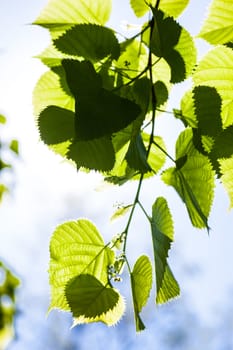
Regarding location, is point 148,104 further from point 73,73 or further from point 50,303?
point 50,303

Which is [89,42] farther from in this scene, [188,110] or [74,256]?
[74,256]

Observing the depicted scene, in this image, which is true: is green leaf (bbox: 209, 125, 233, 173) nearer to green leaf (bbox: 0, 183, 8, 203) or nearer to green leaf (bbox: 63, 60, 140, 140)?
green leaf (bbox: 63, 60, 140, 140)

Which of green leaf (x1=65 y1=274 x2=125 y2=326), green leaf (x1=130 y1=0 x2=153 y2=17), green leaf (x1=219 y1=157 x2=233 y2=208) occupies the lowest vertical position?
green leaf (x1=65 y1=274 x2=125 y2=326)

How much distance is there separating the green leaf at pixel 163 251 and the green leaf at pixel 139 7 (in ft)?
0.84

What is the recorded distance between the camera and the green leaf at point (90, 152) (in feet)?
1.49

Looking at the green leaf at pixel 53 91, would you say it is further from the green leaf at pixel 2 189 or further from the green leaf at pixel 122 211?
the green leaf at pixel 2 189

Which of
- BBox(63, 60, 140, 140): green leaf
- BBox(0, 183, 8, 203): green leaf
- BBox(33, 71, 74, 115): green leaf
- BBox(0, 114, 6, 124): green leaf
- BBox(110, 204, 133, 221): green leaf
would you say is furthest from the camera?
BBox(0, 114, 6, 124): green leaf

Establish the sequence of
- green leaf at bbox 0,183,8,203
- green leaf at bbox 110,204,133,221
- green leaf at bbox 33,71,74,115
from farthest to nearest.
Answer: green leaf at bbox 0,183,8,203
green leaf at bbox 110,204,133,221
green leaf at bbox 33,71,74,115

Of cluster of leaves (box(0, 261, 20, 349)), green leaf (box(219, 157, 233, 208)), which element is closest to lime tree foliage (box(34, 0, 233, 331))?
green leaf (box(219, 157, 233, 208))

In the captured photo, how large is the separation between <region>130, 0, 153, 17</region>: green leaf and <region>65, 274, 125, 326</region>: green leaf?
344 mm

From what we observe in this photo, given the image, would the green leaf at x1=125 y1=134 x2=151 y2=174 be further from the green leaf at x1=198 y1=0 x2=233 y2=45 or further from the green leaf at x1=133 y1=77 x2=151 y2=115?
the green leaf at x1=198 y1=0 x2=233 y2=45

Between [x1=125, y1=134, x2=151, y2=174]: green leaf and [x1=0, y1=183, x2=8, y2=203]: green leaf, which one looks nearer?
[x1=125, y1=134, x2=151, y2=174]: green leaf

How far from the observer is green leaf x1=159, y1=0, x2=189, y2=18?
1.78 feet

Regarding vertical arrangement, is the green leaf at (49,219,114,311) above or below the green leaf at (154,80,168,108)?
below
